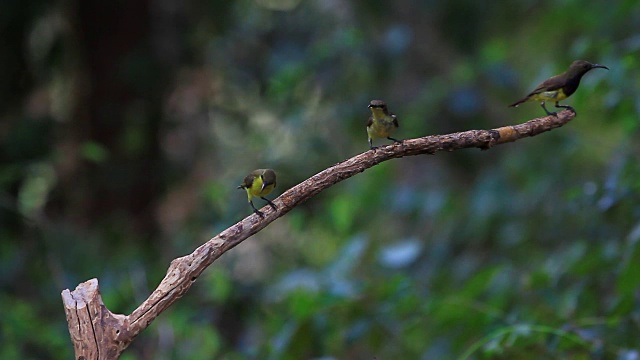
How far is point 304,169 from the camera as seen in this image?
6.68 metres

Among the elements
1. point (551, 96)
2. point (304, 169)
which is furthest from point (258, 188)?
point (304, 169)

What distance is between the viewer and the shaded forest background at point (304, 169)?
4023 mm

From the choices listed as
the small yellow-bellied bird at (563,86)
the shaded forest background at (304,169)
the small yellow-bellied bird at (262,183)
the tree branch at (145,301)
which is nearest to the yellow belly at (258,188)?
the small yellow-bellied bird at (262,183)

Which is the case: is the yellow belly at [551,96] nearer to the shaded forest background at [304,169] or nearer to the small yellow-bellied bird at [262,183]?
the small yellow-bellied bird at [262,183]

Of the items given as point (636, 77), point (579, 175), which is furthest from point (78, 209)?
point (636, 77)

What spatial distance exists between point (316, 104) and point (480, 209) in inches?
92.8

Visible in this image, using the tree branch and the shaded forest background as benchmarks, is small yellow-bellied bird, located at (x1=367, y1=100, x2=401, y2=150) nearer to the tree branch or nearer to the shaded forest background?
the tree branch

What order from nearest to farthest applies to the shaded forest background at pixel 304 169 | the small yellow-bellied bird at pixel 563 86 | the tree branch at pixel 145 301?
the tree branch at pixel 145 301
the small yellow-bellied bird at pixel 563 86
the shaded forest background at pixel 304 169

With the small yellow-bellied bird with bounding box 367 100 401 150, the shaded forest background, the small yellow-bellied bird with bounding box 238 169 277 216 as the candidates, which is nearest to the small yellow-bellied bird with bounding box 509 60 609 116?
the small yellow-bellied bird with bounding box 367 100 401 150

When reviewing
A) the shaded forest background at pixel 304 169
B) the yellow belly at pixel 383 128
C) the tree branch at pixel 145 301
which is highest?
the shaded forest background at pixel 304 169

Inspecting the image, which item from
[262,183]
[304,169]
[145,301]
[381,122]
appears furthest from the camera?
[304,169]

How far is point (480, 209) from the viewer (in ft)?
17.2

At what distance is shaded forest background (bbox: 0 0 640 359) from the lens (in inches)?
158

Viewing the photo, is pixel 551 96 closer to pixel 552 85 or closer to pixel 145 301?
pixel 552 85
